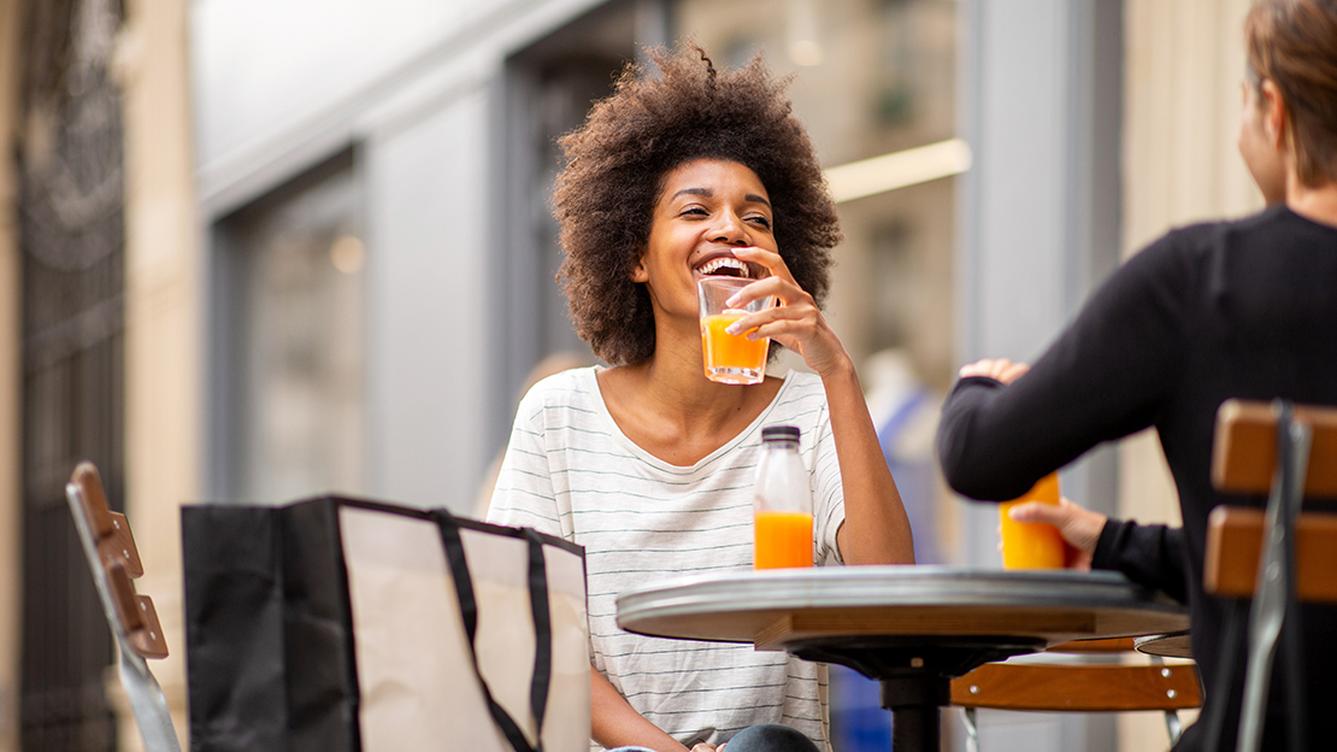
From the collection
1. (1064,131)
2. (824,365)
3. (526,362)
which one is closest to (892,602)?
(824,365)

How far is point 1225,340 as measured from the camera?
1.83 m

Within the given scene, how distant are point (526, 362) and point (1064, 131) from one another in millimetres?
3006

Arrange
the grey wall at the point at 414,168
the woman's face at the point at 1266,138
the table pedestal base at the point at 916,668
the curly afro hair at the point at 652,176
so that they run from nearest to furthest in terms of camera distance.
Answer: the woman's face at the point at 1266,138, the table pedestal base at the point at 916,668, the curly afro hair at the point at 652,176, the grey wall at the point at 414,168

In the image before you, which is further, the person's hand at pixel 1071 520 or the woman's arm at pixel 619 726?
the woman's arm at pixel 619 726

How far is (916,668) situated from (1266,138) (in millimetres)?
790

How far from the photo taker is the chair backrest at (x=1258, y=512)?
1633 mm

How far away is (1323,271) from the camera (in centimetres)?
181

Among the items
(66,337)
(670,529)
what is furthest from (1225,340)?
(66,337)

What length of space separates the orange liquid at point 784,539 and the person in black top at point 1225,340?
0.44 meters

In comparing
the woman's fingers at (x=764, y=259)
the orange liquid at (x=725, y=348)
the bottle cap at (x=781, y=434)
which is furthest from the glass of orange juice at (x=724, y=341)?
the bottle cap at (x=781, y=434)

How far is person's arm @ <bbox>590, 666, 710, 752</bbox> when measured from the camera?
2.70 meters

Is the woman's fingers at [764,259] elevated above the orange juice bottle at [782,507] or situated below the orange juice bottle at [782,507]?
above

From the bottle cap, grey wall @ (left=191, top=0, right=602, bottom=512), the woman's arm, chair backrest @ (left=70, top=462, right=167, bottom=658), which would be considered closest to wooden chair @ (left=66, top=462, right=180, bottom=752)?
chair backrest @ (left=70, top=462, right=167, bottom=658)

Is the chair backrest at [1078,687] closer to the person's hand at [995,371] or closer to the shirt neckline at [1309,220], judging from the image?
the person's hand at [995,371]
